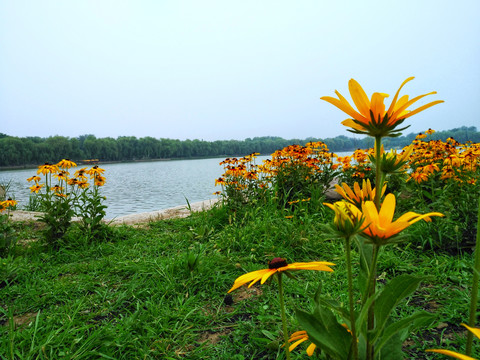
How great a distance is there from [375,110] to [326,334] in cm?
51

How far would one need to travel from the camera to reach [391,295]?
0.62 meters

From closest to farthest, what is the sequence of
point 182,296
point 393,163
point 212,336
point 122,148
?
point 393,163 < point 212,336 < point 182,296 < point 122,148

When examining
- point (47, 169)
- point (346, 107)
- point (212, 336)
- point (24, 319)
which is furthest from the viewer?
point (47, 169)

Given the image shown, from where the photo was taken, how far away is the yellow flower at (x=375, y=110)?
0.62m

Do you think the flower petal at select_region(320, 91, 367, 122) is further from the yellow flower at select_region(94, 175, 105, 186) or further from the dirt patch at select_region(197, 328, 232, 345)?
the yellow flower at select_region(94, 175, 105, 186)

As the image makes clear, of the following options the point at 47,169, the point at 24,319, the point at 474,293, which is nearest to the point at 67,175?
the point at 47,169

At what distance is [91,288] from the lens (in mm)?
1923

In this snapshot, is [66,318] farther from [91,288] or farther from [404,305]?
[404,305]

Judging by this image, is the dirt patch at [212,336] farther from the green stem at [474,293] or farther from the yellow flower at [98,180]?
the yellow flower at [98,180]

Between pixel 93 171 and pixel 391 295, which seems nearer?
pixel 391 295

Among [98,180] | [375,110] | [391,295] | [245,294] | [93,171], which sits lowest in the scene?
[245,294]

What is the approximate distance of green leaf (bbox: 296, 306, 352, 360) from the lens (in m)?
0.63

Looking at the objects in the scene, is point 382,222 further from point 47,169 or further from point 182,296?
point 47,169

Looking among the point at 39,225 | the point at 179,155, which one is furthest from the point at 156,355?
the point at 179,155
